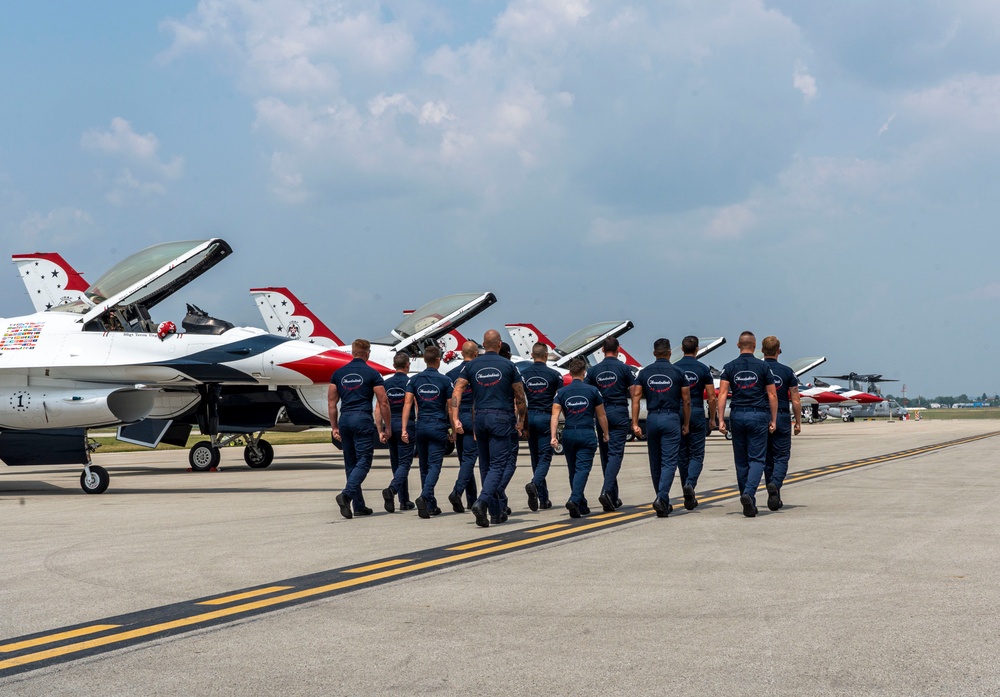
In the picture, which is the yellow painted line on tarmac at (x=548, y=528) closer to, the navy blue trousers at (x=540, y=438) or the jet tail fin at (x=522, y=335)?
the navy blue trousers at (x=540, y=438)

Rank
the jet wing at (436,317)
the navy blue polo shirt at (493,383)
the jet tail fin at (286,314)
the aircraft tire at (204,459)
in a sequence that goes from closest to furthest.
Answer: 1. the navy blue polo shirt at (493,383)
2. the aircraft tire at (204,459)
3. the jet wing at (436,317)
4. the jet tail fin at (286,314)

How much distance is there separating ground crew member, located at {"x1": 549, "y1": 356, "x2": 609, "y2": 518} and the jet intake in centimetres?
863

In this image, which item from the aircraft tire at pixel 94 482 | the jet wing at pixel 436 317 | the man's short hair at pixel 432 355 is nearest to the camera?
the man's short hair at pixel 432 355

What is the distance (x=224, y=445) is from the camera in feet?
74.3

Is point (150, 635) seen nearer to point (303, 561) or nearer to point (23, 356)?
point (303, 561)

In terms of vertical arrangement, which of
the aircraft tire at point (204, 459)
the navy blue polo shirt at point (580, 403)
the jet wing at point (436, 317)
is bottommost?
the aircraft tire at point (204, 459)

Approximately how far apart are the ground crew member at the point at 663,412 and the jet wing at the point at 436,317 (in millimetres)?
15345

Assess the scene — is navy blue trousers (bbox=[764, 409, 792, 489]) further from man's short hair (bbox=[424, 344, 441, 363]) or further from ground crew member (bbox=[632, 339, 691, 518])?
man's short hair (bbox=[424, 344, 441, 363])

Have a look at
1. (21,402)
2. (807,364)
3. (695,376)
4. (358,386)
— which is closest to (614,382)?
(695,376)

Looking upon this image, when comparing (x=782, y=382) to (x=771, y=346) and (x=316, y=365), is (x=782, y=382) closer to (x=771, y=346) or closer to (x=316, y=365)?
(x=771, y=346)

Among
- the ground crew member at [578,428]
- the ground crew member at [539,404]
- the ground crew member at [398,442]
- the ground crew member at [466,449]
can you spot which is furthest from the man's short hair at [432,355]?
the ground crew member at [578,428]

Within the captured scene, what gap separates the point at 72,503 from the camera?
14.0 metres

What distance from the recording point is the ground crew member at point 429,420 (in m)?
10.9

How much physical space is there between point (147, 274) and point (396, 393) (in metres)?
8.55
